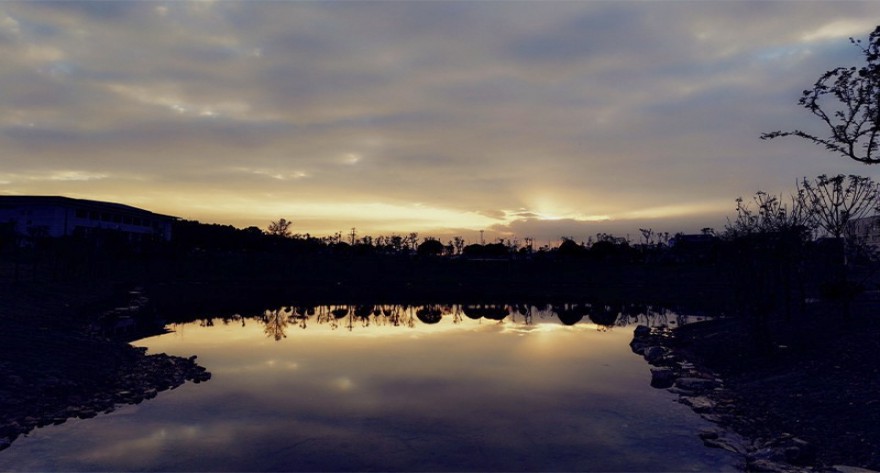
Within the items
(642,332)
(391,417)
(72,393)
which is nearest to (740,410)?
(391,417)

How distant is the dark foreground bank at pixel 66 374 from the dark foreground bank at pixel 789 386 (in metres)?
14.2

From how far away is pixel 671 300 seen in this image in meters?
48.8

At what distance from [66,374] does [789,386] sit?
64.5 ft

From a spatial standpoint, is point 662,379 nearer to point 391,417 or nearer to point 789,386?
point 789,386

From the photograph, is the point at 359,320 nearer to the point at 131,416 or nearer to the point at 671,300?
the point at 131,416

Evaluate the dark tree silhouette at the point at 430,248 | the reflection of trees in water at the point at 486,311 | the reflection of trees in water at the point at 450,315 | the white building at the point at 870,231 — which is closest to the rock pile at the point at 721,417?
the reflection of trees in water at the point at 450,315

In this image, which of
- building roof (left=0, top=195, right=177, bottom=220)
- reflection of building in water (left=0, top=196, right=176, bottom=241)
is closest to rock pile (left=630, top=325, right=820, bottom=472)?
reflection of building in water (left=0, top=196, right=176, bottom=241)

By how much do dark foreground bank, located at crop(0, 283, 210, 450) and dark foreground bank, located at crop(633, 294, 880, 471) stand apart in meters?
14.2

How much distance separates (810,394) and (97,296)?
43.4 m

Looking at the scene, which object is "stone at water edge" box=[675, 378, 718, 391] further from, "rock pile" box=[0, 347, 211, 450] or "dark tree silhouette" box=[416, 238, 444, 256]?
"dark tree silhouette" box=[416, 238, 444, 256]

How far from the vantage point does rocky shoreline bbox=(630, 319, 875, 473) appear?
991 centimetres

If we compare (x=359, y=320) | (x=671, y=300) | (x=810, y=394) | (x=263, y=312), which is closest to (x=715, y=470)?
(x=810, y=394)

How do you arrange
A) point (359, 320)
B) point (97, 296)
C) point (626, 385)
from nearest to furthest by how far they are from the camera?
point (626, 385)
point (359, 320)
point (97, 296)

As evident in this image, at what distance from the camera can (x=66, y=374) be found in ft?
49.6
